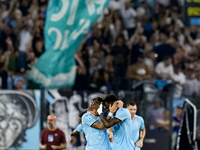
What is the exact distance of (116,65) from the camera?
16766 millimetres

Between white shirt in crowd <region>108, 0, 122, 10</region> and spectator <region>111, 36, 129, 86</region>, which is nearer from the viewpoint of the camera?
spectator <region>111, 36, 129, 86</region>

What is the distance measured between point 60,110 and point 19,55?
2686 millimetres

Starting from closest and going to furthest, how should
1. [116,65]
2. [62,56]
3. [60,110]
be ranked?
[60,110] < [62,56] < [116,65]

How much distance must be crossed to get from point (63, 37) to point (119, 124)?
21.7 feet

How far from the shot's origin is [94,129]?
9.53 metres

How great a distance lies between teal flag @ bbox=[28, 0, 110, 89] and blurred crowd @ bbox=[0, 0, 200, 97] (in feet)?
1.72

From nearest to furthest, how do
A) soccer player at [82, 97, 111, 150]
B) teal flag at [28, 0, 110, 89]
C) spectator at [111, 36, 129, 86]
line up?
soccer player at [82, 97, 111, 150]
teal flag at [28, 0, 110, 89]
spectator at [111, 36, 129, 86]

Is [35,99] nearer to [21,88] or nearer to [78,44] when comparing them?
[21,88]

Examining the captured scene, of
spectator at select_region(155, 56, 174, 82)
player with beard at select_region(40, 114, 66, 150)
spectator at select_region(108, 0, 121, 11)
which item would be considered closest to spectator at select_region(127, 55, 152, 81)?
spectator at select_region(155, 56, 174, 82)

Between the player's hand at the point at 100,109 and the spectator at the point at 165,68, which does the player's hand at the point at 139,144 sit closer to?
the player's hand at the point at 100,109

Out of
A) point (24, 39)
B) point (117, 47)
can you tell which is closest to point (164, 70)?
point (117, 47)

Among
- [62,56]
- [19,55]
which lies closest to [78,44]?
[62,56]

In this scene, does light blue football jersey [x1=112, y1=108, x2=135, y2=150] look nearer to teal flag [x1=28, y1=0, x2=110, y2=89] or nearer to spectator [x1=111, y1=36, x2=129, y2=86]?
teal flag [x1=28, y1=0, x2=110, y2=89]

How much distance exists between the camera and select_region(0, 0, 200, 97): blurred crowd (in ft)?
53.3
